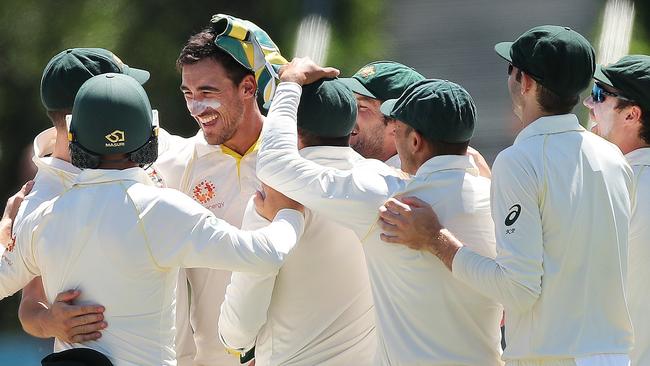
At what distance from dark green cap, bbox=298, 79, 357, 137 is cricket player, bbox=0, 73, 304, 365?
1.68 feet

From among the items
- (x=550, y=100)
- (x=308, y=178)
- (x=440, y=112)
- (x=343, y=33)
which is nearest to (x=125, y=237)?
(x=308, y=178)

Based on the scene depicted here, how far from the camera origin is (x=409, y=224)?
330cm

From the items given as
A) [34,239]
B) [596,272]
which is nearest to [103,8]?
[34,239]

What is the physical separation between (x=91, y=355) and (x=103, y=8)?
598 cm

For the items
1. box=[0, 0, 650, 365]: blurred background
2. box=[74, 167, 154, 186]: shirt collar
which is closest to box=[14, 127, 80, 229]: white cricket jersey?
box=[74, 167, 154, 186]: shirt collar

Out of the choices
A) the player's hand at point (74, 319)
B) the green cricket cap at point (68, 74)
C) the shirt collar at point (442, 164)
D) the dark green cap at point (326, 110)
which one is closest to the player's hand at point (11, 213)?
the green cricket cap at point (68, 74)

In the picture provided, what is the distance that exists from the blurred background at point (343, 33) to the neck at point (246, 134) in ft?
11.9

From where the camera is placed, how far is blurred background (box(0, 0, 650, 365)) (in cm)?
789

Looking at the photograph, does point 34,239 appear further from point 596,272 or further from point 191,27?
point 191,27

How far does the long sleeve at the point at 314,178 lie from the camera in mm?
3402

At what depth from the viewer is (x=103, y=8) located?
868 cm

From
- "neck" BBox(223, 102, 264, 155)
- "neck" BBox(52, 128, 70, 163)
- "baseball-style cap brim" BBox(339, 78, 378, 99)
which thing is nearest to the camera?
"neck" BBox(52, 128, 70, 163)

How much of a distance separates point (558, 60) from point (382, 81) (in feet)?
3.90

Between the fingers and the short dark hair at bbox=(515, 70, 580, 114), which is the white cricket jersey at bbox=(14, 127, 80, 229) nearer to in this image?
the fingers
